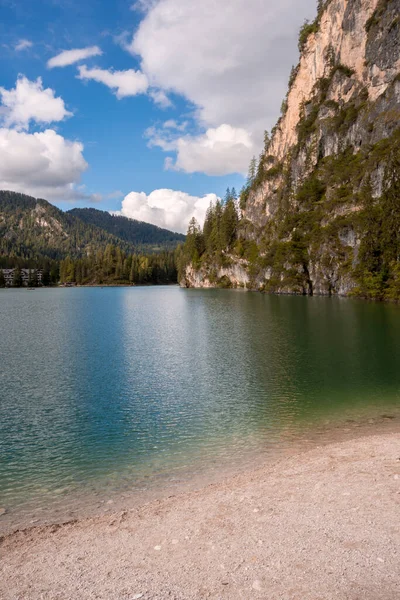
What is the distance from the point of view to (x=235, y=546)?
8.69 m

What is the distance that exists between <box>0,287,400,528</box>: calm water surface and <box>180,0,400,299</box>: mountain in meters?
51.5

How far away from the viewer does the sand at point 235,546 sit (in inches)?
287

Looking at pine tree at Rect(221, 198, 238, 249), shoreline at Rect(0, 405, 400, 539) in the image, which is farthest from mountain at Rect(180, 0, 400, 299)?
shoreline at Rect(0, 405, 400, 539)

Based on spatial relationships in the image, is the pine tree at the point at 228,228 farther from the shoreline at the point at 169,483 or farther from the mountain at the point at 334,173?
the shoreline at the point at 169,483

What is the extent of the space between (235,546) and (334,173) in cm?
12697

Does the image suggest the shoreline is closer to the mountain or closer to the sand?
the sand

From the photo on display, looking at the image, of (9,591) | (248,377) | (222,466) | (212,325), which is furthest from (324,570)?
(212,325)

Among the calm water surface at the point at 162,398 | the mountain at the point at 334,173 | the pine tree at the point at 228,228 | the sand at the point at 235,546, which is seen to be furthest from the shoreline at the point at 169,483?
the pine tree at the point at 228,228

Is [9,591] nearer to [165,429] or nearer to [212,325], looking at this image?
[165,429]

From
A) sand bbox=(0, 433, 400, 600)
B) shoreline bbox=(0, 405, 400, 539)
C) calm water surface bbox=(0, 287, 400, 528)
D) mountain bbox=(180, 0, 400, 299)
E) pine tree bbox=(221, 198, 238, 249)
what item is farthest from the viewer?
pine tree bbox=(221, 198, 238, 249)

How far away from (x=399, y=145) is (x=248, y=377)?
8764 cm

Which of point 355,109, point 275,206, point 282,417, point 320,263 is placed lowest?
point 282,417

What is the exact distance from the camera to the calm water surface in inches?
572

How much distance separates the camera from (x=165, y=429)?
18500mm
